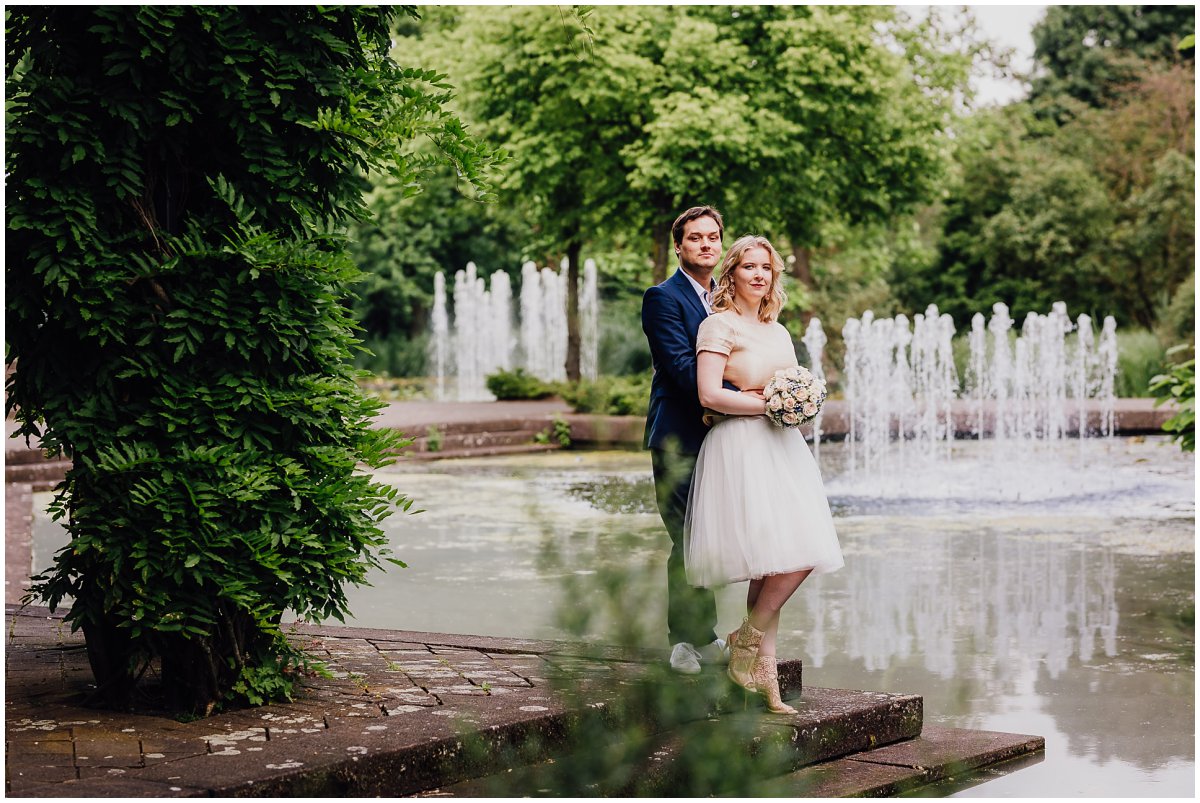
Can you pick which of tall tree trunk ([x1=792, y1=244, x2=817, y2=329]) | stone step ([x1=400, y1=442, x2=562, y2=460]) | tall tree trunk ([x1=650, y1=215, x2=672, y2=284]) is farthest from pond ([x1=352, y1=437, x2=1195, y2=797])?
tall tree trunk ([x1=792, y1=244, x2=817, y2=329])

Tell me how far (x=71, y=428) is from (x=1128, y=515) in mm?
10469

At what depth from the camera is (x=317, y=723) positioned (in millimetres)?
4844

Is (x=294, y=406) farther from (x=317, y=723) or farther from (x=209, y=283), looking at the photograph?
(x=317, y=723)

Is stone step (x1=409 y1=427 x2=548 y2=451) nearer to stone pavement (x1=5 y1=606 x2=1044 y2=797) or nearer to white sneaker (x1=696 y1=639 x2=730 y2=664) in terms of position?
stone pavement (x1=5 y1=606 x2=1044 y2=797)

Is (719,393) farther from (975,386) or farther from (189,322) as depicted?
(975,386)

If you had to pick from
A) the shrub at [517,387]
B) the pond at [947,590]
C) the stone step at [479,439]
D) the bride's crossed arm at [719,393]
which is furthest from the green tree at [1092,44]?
the bride's crossed arm at [719,393]

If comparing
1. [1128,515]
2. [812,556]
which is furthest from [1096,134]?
[812,556]

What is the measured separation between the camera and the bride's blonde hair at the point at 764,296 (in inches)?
218

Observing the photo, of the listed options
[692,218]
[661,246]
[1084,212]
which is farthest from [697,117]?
[692,218]

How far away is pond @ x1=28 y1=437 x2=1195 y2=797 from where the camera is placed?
17.6 ft

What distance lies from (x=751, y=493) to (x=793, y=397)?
1.26 feet

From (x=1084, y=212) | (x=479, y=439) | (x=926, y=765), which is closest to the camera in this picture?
(x=926, y=765)

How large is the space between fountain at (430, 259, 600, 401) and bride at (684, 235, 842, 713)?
2675cm

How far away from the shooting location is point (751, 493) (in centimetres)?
542
